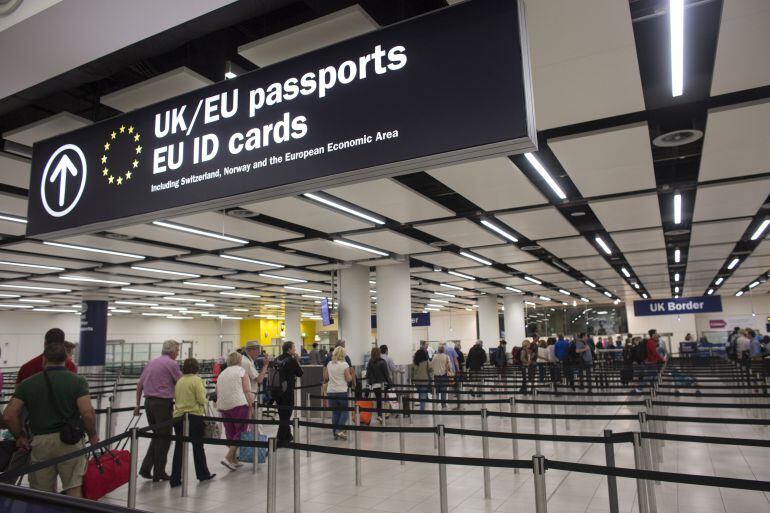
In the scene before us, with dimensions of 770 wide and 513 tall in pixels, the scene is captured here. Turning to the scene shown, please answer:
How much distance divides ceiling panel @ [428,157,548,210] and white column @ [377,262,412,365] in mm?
6106

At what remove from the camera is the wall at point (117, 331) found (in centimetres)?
3178

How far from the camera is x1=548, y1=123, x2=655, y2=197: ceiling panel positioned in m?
6.57

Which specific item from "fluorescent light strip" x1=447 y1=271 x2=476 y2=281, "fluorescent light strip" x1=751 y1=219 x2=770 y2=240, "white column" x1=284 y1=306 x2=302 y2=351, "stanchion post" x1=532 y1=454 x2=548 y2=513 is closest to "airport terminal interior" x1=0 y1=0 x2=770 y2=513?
"stanchion post" x1=532 y1=454 x2=548 y2=513

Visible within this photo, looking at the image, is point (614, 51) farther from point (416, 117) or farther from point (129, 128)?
point (129, 128)

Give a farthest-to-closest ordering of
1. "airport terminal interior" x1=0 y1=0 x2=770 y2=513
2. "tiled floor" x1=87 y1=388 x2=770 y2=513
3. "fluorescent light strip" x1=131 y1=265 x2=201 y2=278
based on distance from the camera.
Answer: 1. "fluorescent light strip" x1=131 y1=265 x2=201 y2=278
2. "tiled floor" x1=87 y1=388 x2=770 y2=513
3. "airport terminal interior" x1=0 y1=0 x2=770 y2=513

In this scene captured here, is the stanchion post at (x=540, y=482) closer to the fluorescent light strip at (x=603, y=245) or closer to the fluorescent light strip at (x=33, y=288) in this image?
the fluorescent light strip at (x=603, y=245)

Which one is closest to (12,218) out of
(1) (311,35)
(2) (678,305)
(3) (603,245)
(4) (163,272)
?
(4) (163,272)

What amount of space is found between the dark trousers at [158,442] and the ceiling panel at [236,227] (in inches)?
129

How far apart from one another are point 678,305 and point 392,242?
24.3m

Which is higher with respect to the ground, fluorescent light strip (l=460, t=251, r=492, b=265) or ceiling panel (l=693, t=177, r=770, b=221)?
ceiling panel (l=693, t=177, r=770, b=221)

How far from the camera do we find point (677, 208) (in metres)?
10.5

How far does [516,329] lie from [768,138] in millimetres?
21164

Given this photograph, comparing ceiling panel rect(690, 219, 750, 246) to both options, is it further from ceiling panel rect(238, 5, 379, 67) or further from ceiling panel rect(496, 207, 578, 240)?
ceiling panel rect(238, 5, 379, 67)

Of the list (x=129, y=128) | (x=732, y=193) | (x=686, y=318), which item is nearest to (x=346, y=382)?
(x=129, y=128)
